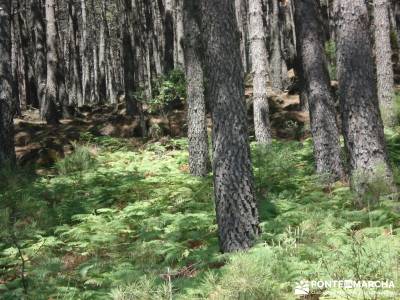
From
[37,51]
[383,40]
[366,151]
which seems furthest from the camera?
[37,51]

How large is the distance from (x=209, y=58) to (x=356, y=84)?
92.9 inches

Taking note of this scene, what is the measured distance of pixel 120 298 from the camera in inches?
144

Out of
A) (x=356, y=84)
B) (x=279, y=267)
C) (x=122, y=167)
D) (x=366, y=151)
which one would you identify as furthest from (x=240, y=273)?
(x=122, y=167)

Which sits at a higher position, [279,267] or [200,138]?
[200,138]

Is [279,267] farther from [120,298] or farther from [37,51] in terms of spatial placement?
[37,51]

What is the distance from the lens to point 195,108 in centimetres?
972

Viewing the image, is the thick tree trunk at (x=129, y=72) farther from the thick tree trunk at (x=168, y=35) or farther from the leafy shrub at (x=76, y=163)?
the leafy shrub at (x=76, y=163)

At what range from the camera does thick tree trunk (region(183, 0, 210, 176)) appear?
9.71 metres

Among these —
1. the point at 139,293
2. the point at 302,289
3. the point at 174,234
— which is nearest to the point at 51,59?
the point at 174,234

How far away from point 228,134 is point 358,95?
2.29m

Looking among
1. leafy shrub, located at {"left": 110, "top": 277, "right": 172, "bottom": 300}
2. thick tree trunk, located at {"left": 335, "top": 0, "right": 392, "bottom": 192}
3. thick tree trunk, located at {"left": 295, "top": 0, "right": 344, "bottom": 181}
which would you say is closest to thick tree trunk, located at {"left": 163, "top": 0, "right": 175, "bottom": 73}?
thick tree trunk, located at {"left": 295, "top": 0, "right": 344, "bottom": 181}

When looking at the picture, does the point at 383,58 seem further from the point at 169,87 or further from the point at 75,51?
the point at 75,51

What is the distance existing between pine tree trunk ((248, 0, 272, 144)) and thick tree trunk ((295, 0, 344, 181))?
3.24 metres

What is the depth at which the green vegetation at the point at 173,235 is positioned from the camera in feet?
12.8
